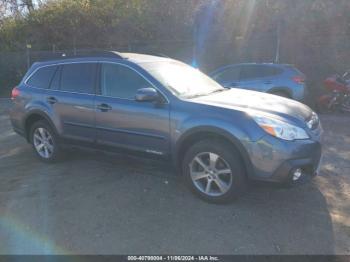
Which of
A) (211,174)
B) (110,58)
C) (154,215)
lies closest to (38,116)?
(110,58)

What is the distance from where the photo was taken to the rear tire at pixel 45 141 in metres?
6.40

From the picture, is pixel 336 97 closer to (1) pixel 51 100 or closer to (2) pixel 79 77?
(2) pixel 79 77

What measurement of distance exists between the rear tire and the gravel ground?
390 millimetres

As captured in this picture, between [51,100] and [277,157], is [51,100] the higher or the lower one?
the higher one

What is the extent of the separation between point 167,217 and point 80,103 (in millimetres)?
2297

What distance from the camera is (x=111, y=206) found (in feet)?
15.8

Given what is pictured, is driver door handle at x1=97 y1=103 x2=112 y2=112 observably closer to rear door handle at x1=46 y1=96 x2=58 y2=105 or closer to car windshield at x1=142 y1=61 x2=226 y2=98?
car windshield at x1=142 y1=61 x2=226 y2=98

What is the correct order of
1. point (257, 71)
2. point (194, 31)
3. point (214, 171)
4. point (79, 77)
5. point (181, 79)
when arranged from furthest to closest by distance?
point (194, 31), point (257, 71), point (79, 77), point (181, 79), point (214, 171)

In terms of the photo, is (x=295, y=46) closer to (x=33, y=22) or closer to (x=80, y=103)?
(x=80, y=103)

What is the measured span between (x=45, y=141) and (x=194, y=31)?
11736mm

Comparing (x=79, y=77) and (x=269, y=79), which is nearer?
(x=79, y=77)

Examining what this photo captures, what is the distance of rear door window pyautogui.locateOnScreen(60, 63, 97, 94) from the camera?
583cm

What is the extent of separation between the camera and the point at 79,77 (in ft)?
19.7

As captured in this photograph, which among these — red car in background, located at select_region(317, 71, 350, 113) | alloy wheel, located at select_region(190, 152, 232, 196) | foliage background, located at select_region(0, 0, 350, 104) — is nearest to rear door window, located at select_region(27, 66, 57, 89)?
alloy wheel, located at select_region(190, 152, 232, 196)
